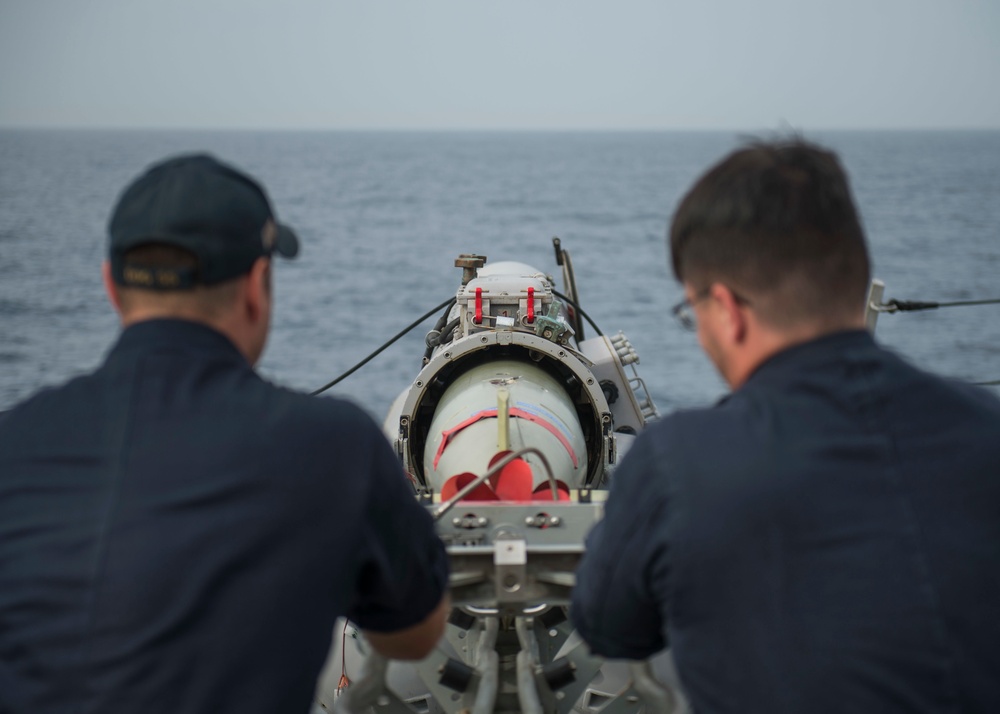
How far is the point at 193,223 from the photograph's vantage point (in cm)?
212

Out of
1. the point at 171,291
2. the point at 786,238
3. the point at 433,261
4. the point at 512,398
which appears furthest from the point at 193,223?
the point at 433,261

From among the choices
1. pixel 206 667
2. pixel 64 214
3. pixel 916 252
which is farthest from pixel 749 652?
pixel 64 214

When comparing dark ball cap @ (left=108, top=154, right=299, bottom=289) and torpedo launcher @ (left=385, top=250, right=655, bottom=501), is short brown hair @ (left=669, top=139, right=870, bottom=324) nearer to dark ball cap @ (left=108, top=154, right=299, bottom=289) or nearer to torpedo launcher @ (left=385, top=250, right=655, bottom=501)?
dark ball cap @ (left=108, top=154, right=299, bottom=289)

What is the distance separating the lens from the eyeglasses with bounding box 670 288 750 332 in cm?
207

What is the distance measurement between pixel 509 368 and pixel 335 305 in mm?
21233

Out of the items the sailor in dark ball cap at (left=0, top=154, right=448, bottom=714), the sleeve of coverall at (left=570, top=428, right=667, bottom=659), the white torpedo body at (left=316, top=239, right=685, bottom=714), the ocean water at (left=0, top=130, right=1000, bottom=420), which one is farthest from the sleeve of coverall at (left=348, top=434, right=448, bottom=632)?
the ocean water at (left=0, top=130, right=1000, bottom=420)

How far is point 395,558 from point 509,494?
173 cm

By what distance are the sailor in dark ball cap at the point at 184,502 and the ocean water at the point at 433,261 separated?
126 centimetres

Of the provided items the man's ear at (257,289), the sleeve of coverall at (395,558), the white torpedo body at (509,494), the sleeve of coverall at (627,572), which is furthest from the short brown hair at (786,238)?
the white torpedo body at (509,494)

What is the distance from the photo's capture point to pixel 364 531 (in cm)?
213

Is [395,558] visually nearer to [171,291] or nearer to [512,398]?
[171,291]

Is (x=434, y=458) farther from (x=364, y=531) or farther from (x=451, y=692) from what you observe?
(x=364, y=531)

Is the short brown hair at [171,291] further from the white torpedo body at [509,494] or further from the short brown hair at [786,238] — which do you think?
the white torpedo body at [509,494]

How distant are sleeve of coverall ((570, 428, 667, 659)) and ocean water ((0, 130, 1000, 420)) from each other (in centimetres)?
91
